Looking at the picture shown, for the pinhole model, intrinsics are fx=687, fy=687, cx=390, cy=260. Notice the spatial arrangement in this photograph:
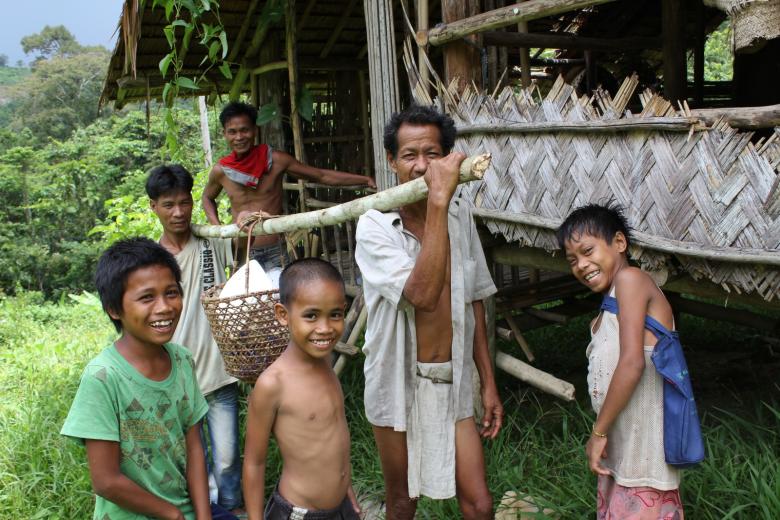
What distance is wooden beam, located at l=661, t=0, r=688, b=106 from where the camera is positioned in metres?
5.45

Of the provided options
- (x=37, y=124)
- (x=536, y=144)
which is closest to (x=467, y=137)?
(x=536, y=144)

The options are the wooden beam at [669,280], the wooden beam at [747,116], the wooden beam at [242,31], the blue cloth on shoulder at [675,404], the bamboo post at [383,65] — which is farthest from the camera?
the wooden beam at [242,31]

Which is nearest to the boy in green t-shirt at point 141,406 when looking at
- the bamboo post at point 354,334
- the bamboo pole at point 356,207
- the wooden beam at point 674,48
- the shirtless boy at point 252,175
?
the bamboo pole at point 356,207

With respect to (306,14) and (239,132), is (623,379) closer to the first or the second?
(239,132)

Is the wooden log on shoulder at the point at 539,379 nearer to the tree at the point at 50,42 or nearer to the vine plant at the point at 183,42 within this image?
the vine plant at the point at 183,42

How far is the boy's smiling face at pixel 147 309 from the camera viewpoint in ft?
6.98

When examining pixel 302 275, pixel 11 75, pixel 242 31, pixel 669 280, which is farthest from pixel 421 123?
pixel 11 75

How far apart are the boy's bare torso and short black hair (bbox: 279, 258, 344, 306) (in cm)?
22

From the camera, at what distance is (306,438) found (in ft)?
7.30

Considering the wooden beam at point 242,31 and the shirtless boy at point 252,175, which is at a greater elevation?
the wooden beam at point 242,31

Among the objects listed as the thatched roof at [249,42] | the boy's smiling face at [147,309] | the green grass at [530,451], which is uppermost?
the thatched roof at [249,42]

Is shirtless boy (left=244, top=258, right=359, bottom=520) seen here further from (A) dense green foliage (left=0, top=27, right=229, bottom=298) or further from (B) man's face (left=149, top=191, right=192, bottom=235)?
(A) dense green foliage (left=0, top=27, right=229, bottom=298)

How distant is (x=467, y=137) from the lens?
140 inches

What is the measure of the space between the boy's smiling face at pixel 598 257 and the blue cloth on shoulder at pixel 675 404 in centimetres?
20
